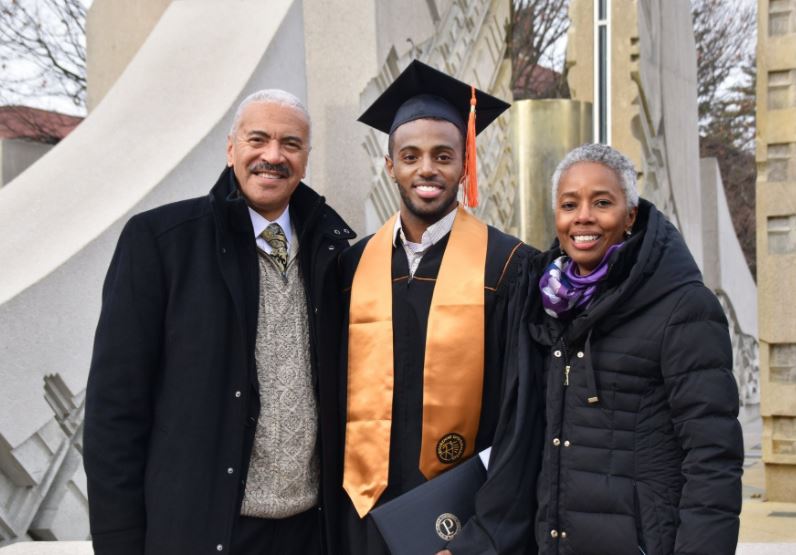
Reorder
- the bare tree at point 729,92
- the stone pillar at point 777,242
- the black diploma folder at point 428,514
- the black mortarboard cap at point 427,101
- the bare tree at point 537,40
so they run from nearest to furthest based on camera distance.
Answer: the black diploma folder at point 428,514
the black mortarboard cap at point 427,101
the stone pillar at point 777,242
the bare tree at point 537,40
the bare tree at point 729,92

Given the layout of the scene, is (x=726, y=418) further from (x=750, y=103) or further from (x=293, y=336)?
(x=750, y=103)

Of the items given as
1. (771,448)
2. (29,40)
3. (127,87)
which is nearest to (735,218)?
(29,40)

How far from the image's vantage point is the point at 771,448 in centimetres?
624

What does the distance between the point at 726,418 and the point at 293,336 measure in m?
1.09

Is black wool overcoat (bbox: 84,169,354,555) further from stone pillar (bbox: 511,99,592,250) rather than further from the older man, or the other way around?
stone pillar (bbox: 511,99,592,250)

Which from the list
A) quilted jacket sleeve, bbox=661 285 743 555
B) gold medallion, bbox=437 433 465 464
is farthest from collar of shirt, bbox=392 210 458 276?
quilted jacket sleeve, bbox=661 285 743 555

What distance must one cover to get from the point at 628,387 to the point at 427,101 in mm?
1147

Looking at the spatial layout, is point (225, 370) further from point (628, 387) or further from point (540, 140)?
point (540, 140)

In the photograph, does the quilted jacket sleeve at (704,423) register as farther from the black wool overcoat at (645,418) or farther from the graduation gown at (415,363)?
the graduation gown at (415,363)

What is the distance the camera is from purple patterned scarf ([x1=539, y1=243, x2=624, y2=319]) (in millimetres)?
2356

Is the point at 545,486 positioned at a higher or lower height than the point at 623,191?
lower

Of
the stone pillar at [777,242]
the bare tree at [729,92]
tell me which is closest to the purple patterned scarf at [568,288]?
the stone pillar at [777,242]

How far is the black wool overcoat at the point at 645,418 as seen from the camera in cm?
215

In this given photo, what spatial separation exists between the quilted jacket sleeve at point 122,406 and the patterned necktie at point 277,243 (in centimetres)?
34
